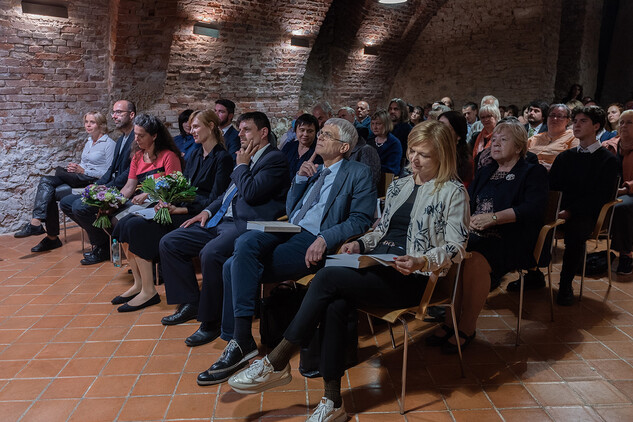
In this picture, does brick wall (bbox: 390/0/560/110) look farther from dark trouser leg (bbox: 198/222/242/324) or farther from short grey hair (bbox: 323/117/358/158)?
dark trouser leg (bbox: 198/222/242/324)

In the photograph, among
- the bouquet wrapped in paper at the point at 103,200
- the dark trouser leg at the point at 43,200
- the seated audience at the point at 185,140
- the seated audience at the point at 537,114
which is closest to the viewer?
the bouquet wrapped in paper at the point at 103,200

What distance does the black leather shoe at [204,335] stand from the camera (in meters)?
3.39

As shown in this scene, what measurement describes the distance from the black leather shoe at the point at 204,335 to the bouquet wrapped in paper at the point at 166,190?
958 mm

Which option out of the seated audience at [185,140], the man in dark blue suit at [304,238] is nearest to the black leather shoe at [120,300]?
the man in dark blue suit at [304,238]

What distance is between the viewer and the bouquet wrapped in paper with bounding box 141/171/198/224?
393 cm

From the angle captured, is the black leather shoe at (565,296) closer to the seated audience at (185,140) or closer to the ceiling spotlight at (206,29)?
the seated audience at (185,140)

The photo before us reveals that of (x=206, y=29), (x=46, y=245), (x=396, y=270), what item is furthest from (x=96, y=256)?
(x=206, y=29)

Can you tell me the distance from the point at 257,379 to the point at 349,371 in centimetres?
71

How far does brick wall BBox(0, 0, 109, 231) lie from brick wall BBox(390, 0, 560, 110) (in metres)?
7.12

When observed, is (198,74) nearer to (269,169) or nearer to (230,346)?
(269,169)

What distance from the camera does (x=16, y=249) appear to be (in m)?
5.71

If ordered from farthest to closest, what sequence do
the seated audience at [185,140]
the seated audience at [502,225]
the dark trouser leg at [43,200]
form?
the seated audience at [185,140] < the dark trouser leg at [43,200] < the seated audience at [502,225]

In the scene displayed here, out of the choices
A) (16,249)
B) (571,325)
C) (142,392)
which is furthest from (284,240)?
(16,249)

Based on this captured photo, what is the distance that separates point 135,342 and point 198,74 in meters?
5.35
